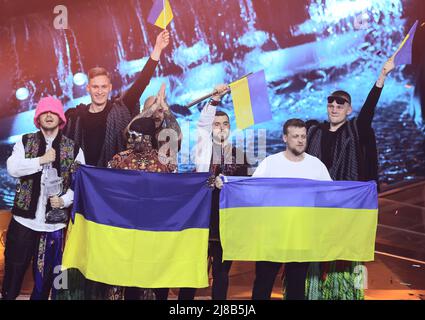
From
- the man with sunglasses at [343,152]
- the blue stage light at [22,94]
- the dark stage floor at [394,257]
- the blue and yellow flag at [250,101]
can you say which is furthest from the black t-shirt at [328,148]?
the blue stage light at [22,94]

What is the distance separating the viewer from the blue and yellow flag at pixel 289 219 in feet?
13.3

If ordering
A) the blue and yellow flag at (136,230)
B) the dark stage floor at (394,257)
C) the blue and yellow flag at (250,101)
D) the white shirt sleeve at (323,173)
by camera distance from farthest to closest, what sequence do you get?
the dark stage floor at (394,257) < the blue and yellow flag at (250,101) < the white shirt sleeve at (323,173) < the blue and yellow flag at (136,230)

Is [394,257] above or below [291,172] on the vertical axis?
below

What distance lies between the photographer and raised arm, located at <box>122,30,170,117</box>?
4551mm

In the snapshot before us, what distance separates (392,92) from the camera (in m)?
5.89

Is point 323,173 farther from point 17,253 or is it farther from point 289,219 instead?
point 17,253

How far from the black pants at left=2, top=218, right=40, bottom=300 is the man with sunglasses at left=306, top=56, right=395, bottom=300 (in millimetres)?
1746

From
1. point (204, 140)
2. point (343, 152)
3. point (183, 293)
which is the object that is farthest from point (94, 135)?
point (343, 152)

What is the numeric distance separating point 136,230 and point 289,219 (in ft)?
3.01

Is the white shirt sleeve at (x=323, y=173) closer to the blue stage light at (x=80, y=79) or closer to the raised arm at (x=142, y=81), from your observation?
the raised arm at (x=142, y=81)

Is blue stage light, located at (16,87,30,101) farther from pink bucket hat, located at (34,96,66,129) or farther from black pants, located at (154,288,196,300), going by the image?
black pants, located at (154,288,196,300)

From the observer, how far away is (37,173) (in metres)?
4.03

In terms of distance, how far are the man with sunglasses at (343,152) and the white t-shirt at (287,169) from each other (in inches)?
9.8
